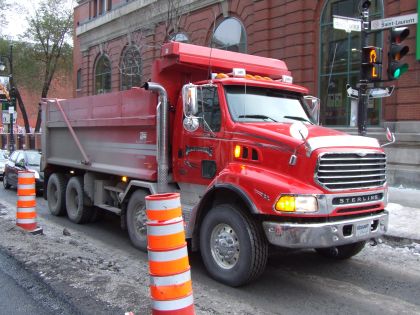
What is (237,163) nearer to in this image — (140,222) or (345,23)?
(140,222)

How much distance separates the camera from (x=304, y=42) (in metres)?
18.4

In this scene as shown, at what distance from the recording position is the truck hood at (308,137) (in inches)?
213

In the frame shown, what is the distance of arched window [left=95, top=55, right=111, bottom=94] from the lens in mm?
32031

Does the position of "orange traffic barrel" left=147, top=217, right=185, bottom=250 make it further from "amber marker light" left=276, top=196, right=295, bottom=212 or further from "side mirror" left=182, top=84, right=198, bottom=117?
"side mirror" left=182, top=84, right=198, bottom=117

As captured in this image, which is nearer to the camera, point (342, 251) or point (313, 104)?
point (342, 251)

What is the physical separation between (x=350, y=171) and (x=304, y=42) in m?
13.8

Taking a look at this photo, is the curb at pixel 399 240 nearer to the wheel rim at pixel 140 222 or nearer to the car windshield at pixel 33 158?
the wheel rim at pixel 140 222

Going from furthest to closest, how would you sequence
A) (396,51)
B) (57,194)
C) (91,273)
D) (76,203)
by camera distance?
(57,194)
(76,203)
(396,51)
(91,273)

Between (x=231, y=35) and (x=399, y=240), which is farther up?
(x=231, y=35)

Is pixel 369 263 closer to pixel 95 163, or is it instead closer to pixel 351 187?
pixel 351 187

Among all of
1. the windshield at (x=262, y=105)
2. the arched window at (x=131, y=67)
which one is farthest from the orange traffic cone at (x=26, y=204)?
the arched window at (x=131, y=67)

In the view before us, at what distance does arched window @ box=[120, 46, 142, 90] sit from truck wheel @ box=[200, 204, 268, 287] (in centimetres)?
1860

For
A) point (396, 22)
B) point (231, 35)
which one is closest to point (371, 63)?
point (396, 22)

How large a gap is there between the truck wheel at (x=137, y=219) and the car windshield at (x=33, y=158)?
959 centimetres
